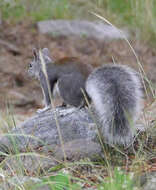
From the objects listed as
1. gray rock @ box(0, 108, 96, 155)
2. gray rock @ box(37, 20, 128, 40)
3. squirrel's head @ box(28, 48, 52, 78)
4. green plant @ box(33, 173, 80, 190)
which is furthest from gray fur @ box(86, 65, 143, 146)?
gray rock @ box(37, 20, 128, 40)

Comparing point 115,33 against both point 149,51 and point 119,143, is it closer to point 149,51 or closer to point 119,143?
point 149,51

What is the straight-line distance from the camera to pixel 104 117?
11.7 ft

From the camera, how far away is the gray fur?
3.50 metres

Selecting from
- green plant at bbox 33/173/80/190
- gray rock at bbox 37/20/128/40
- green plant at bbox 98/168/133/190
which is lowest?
gray rock at bbox 37/20/128/40

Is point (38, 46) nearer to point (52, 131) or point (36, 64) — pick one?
point (36, 64)

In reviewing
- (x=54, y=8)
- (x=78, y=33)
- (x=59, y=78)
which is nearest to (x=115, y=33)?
(x=78, y=33)

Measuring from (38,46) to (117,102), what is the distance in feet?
20.2

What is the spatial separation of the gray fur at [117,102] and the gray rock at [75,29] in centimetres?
635

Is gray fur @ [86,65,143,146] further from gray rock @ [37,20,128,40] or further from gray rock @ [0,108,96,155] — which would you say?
gray rock @ [37,20,128,40]

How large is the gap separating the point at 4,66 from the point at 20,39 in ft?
2.89

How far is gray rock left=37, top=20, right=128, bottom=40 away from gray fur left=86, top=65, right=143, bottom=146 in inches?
250

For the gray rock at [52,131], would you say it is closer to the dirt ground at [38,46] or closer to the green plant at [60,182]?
the green plant at [60,182]

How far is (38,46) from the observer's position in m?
9.49

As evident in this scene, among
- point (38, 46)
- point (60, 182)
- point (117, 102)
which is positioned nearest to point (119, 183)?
point (60, 182)
